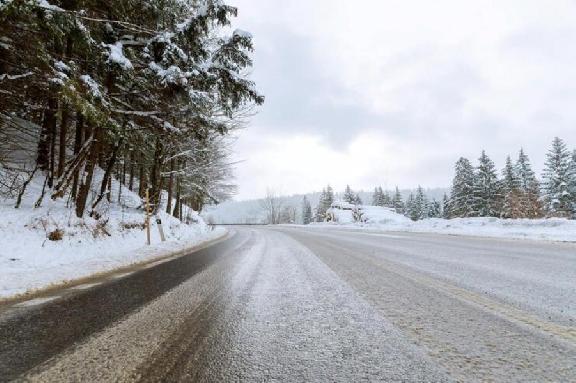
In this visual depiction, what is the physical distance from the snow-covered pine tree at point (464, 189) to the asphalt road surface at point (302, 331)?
46.7m

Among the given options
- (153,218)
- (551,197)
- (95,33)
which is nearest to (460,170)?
(551,197)

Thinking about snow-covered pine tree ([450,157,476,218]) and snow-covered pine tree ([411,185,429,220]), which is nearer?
snow-covered pine tree ([450,157,476,218])

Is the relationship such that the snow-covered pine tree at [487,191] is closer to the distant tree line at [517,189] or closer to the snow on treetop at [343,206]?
the distant tree line at [517,189]

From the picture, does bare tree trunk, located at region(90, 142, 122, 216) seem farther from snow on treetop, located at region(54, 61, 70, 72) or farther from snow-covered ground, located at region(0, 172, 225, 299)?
snow on treetop, located at region(54, 61, 70, 72)

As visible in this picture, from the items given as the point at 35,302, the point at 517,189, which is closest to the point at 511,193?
the point at 517,189

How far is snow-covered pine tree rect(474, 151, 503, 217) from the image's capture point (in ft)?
151

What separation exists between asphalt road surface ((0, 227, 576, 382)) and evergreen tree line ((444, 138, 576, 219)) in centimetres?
4498

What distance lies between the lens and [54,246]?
7.10 metres

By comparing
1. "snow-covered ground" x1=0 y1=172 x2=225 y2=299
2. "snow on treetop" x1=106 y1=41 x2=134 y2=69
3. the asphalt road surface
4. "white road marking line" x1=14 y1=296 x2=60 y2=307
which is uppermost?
"snow on treetop" x1=106 y1=41 x2=134 y2=69

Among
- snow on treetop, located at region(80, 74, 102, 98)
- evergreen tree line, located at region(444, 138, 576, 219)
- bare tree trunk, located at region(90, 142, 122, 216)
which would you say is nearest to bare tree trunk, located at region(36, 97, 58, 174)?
bare tree trunk, located at region(90, 142, 122, 216)

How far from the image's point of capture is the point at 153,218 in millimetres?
14805

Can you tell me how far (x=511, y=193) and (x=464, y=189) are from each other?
5.74m

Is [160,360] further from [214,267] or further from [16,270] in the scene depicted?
[16,270]

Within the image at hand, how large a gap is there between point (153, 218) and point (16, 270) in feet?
31.0
